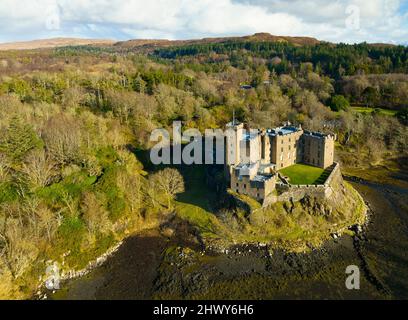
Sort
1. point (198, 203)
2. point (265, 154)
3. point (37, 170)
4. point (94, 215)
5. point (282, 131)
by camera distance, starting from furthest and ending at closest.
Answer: point (282, 131) → point (265, 154) → point (198, 203) → point (37, 170) → point (94, 215)

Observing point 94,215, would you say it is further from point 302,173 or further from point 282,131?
point 282,131

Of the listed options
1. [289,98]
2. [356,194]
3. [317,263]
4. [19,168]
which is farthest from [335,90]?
[19,168]

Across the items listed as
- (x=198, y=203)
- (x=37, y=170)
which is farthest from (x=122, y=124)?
(x=198, y=203)

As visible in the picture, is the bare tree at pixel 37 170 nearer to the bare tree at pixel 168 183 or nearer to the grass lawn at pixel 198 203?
the bare tree at pixel 168 183

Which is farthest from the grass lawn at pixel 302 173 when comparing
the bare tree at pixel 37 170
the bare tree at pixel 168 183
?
the bare tree at pixel 37 170

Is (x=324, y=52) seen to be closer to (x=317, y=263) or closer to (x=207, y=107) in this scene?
(x=207, y=107)

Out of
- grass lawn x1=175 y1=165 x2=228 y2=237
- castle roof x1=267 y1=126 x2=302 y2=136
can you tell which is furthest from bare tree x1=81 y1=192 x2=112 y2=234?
castle roof x1=267 y1=126 x2=302 y2=136
